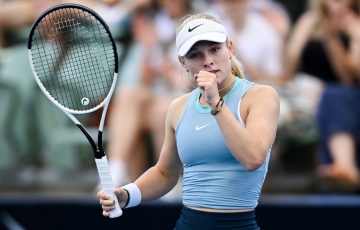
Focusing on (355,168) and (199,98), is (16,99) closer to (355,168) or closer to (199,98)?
(355,168)

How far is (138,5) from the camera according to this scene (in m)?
6.75

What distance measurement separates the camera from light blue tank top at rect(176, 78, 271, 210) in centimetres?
344

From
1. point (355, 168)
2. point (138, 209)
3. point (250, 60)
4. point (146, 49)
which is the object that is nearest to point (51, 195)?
point (138, 209)

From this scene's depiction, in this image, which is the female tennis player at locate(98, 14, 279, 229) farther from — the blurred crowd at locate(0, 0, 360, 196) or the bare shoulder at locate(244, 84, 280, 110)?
the blurred crowd at locate(0, 0, 360, 196)

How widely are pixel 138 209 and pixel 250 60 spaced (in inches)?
53.3

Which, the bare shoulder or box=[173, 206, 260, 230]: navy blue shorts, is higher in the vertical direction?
the bare shoulder

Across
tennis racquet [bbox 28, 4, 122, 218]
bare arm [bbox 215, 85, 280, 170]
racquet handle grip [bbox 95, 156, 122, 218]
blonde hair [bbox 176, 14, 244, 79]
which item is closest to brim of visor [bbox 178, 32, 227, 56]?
blonde hair [bbox 176, 14, 244, 79]

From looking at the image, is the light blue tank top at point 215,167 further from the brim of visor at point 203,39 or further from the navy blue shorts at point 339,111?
the navy blue shorts at point 339,111

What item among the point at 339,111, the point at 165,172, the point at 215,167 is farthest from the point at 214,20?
the point at 339,111

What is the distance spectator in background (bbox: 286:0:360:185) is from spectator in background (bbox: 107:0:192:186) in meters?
1.00

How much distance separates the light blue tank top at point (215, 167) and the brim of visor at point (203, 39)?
8.7 inches

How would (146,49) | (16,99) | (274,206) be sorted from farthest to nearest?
1. (16,99)
2. (146,49)
3. (274,206)

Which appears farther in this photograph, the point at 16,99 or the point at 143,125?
the point at 16,99

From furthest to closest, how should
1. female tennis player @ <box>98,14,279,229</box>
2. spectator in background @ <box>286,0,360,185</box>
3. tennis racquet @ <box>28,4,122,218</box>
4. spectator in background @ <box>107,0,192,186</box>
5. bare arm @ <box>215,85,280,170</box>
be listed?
1. spectator in background @ <box>107,0,192,186</box>
2. spectator in background @ <box>286,0,360,185</box>
3. tennis racquet @ <box>28,4,122,218</box>
4. female tennis player @ <box>98,14,279,229</box>
5. bare arm @ <box>215,85,280,170</box>
